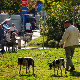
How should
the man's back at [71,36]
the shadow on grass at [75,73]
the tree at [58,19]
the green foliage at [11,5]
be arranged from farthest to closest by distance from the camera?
the green foliage at [11,5] < the tree at [58,19] < the man's back at [71,36] < the shadow on grass at [75,73]

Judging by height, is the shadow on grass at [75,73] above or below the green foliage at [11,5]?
below

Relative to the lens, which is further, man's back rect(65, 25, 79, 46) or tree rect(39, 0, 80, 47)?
tree rect(39, 0, 80, 47)

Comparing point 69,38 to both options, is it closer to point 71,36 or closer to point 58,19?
point 71,36

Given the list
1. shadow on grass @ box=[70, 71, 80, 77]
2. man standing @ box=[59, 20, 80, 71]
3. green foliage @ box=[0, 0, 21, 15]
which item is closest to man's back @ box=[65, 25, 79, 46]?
man standing @ box=[59, 20, 80, 71]

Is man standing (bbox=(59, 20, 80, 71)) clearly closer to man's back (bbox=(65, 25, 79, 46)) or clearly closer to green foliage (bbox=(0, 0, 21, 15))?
man's back (bbox=(65, 25, 79, 46))

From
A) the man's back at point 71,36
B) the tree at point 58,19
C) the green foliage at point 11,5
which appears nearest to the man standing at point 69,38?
the man's back at point 71,36

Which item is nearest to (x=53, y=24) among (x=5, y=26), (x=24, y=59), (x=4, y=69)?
(x=5, y=26)

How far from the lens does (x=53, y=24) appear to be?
24375mm

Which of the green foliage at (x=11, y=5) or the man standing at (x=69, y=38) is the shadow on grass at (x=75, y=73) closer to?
the man standing at (x=69, y=38)

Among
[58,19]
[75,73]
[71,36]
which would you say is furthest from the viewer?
[58,19]

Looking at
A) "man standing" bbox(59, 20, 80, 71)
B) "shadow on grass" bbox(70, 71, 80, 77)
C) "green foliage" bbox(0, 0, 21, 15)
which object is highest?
"green foliage" bbox(0, 0, 21, 15)

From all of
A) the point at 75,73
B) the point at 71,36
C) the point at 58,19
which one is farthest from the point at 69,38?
the point at 58,19

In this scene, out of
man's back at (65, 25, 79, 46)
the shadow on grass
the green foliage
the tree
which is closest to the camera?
the shadow on grass

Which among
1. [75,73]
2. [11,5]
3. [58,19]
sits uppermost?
[11,5]
